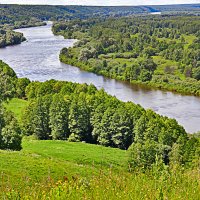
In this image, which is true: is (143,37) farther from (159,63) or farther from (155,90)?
(155,90)

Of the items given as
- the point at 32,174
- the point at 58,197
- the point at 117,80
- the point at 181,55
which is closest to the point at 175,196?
the point at 58,197

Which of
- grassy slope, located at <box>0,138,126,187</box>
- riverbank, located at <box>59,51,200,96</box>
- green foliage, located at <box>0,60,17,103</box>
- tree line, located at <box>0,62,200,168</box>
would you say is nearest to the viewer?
grassy slope, located at <box>0,138,126,187</box>

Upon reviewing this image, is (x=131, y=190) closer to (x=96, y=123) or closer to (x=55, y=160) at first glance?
(x=55, y=160)

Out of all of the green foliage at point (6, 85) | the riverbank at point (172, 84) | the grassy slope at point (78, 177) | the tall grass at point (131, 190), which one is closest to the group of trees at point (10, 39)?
the riverbank at point (172, 84)

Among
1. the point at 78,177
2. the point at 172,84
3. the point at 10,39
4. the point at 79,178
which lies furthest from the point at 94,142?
the point at 10,39

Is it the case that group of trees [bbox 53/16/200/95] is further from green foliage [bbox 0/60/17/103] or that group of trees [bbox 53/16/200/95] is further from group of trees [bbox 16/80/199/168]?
group of trees [bbox 16/80/199/168]

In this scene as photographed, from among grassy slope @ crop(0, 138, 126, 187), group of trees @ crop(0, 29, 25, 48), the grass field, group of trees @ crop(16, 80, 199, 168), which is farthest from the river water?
the grass field
